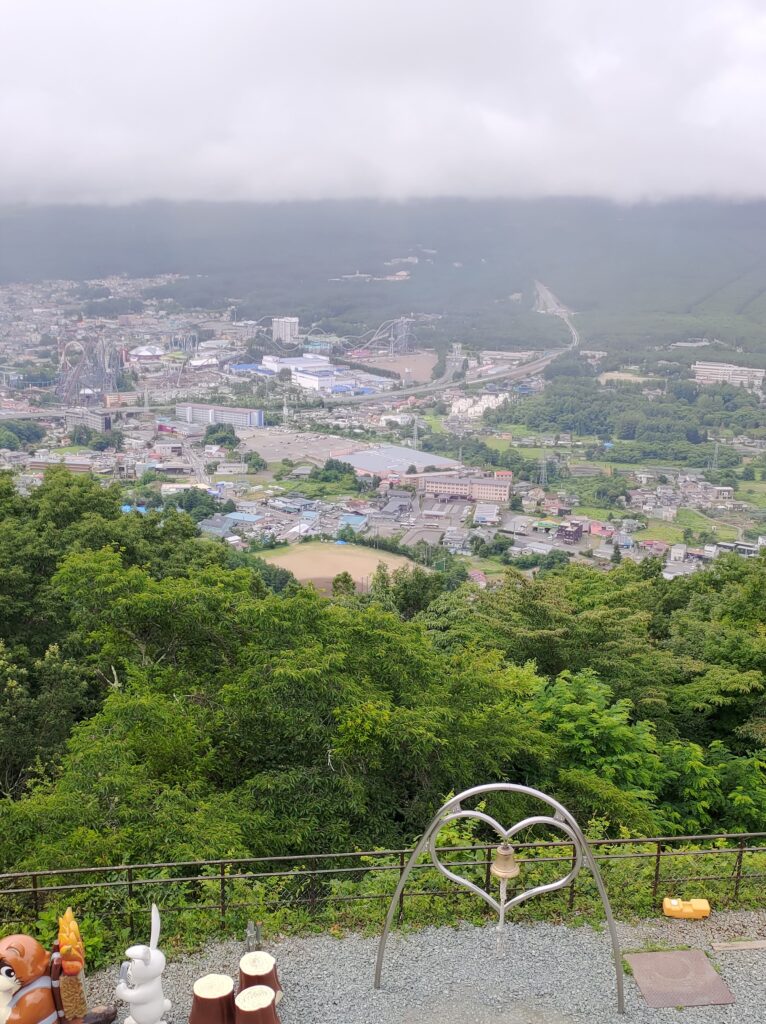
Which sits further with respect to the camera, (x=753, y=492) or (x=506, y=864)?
(x=753, y=492)

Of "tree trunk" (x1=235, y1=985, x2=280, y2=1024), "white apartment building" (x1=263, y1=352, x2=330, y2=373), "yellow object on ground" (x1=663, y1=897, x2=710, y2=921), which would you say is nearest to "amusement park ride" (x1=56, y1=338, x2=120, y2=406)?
"white apartment building" (x1=263, y1=352, x2=330, y2=373)

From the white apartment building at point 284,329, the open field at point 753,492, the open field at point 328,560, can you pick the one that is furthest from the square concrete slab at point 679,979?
the white apartment building at point 284,329

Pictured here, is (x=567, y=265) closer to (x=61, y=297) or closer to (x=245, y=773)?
(x=61, y=297)

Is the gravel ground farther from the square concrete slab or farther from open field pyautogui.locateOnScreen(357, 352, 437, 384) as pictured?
open field pyautogui.locateOnScreen(357, 352, 437, 384)

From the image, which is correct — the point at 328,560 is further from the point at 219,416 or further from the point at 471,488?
the point at 219,416

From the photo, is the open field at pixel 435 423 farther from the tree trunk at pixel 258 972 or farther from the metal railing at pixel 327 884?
the tree trunk at pixel 258 972

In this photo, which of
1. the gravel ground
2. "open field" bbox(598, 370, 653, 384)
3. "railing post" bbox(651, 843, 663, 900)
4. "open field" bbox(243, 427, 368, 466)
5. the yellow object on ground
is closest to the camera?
the gravel ground

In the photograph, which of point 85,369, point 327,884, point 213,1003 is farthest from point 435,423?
point 213,1003
